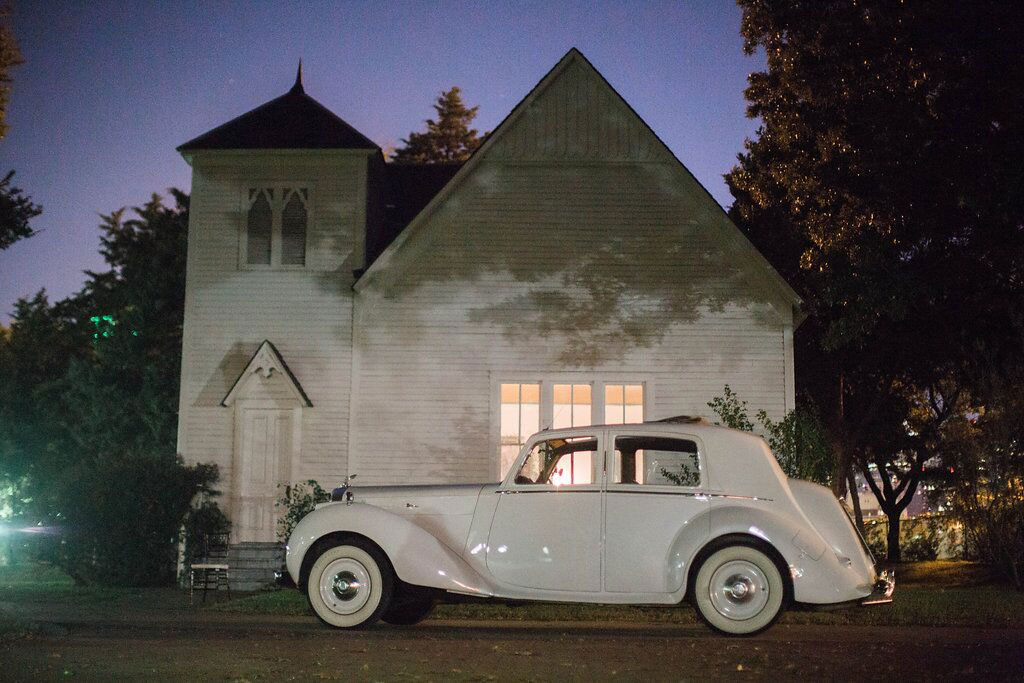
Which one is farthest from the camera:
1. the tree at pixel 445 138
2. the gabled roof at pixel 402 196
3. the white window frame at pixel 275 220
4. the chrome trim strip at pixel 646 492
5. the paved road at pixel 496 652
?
the tree at pixel 445 138

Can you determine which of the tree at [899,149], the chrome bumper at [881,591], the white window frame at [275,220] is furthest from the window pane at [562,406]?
the chrome bumper at [881,591]

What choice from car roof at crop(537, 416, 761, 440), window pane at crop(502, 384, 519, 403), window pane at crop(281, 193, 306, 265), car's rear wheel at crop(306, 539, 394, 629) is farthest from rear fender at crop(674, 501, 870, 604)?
window pane at crop(281, 193, 306, 265)

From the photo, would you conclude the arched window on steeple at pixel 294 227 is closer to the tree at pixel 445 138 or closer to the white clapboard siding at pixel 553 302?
the white clapboard siding at pixel 553 302

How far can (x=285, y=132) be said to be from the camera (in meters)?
18.3

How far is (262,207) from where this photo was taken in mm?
18250

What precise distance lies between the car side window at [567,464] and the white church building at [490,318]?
7.01 metres

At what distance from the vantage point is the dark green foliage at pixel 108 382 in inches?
740

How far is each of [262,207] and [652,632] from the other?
37.1 feet

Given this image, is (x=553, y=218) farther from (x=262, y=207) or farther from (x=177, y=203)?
(x=177, y=203)

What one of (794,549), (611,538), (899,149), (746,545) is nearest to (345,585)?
(611,538)

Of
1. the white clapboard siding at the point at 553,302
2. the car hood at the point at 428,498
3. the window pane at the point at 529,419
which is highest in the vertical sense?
the white clapboard siding at the point at 553,302

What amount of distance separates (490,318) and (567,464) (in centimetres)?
757

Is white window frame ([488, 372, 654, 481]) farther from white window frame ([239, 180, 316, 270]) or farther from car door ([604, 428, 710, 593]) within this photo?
car door ([604, 428, 710, 593])

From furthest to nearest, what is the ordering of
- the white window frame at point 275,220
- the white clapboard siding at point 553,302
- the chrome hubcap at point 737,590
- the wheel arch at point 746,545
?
1. the white window frame at point 275,220
2. the white clapboard siding at point 553,302
3. the chrome hubcap at point 737,590
4. the wheel arch at point 746,545
